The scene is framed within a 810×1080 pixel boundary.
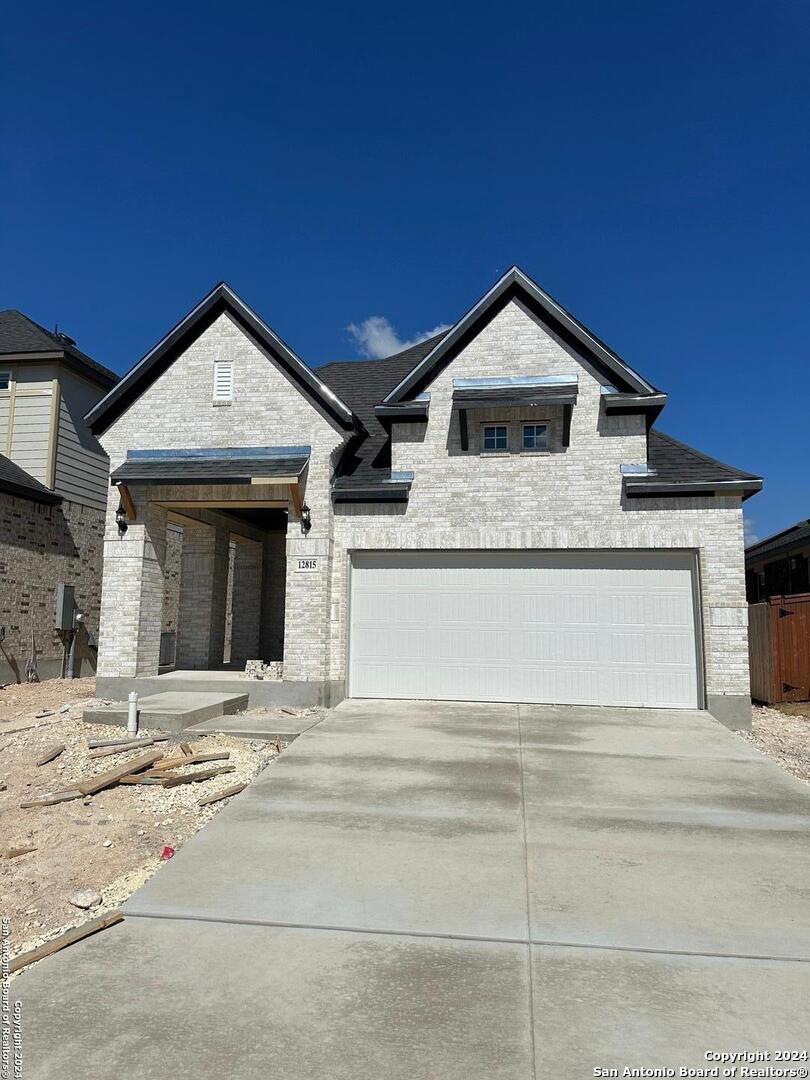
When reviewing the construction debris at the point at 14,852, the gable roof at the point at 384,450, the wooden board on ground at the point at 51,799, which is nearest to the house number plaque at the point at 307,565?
the gable roof at the point at 384,450

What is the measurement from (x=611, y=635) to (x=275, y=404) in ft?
24.3

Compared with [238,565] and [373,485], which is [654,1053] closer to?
[373,485]

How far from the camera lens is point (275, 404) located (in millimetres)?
12609

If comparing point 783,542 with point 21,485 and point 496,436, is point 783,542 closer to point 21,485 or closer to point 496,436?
point 496,436

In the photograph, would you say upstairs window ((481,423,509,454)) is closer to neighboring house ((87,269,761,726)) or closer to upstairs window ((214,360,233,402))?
neighboring house ((87,269,761,726))

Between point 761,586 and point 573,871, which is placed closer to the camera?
point 573,871

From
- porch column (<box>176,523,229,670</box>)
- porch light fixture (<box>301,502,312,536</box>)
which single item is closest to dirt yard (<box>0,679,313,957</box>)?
porch light fixture (<box>301,502,312,536</box>)

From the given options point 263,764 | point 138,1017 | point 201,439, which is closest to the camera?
point 138,1017

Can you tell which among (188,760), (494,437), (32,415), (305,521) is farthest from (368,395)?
(188,760)

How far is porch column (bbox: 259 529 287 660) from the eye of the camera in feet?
56.9

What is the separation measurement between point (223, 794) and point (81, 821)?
1.32 meters

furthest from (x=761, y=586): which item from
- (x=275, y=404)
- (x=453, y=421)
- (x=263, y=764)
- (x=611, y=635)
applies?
(x=263, y=764)

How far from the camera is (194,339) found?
42.7 feet

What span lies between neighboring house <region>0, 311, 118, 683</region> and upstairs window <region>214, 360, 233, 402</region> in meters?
6.09
